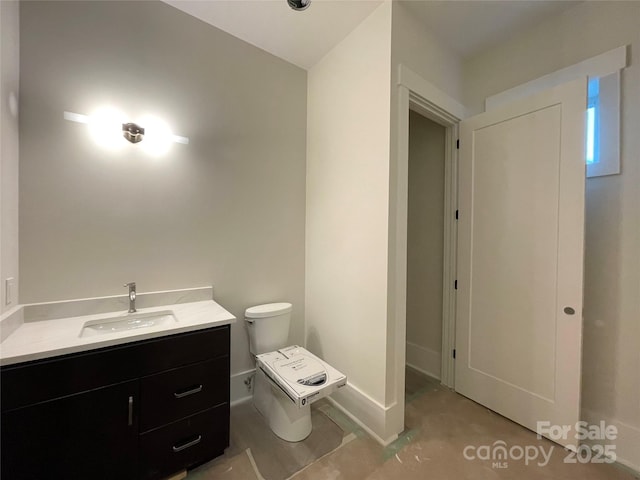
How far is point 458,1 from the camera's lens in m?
1.64

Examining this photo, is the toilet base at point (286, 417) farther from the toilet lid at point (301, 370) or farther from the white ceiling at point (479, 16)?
the white ceiling at point (479, 16)

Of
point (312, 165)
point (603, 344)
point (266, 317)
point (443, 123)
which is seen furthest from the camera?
point (312, 165)

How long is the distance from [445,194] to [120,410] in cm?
259

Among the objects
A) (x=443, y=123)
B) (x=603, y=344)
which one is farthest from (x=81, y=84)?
(x=603, y=344)

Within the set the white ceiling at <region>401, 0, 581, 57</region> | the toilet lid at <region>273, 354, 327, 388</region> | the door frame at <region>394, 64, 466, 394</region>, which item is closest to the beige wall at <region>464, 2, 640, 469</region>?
the white ceiling at <region>401, 0, 581, 57</region>

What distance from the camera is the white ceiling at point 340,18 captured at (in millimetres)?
1670

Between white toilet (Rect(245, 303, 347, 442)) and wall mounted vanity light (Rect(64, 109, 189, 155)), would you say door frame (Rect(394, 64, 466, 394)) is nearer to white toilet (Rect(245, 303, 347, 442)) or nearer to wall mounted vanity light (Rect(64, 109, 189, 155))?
white toilet (Rect(245, 303, 347, 442))

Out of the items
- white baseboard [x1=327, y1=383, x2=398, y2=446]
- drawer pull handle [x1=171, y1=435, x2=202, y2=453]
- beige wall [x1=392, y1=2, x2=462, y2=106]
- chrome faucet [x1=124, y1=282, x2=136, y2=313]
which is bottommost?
white baseboard [x1=327, y1=383, x2=398, y2=446]

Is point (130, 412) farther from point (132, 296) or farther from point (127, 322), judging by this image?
point (132, 296)

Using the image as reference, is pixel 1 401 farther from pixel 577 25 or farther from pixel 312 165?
pixel 577 25

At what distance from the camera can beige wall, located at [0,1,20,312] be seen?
118cm

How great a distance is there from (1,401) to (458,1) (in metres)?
3.06

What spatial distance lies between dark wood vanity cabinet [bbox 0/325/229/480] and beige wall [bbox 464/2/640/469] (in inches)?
89.6

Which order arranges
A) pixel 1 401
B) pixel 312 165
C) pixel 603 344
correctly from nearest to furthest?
pixel 1 401
pixel 603 344
pixel 312 165
